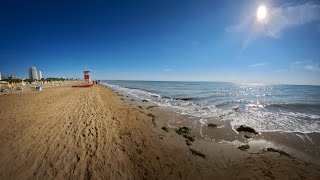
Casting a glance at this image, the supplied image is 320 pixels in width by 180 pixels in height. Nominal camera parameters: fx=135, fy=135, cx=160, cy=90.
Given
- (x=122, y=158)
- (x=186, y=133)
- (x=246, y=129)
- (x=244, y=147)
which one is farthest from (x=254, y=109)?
(x=122, y=158)

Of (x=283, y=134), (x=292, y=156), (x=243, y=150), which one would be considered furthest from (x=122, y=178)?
(x=283, y=134)

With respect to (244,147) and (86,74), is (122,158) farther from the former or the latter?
(86,74)

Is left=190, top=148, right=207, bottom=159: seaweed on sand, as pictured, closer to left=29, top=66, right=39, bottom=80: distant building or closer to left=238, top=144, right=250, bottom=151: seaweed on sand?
left=238, top=144, right=250, bottom=151: seaweed on sand

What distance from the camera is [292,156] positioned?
18.2 feet

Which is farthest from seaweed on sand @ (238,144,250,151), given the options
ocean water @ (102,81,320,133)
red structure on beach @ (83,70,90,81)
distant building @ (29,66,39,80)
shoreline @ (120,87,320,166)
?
distant building @ (29,66,39,80)

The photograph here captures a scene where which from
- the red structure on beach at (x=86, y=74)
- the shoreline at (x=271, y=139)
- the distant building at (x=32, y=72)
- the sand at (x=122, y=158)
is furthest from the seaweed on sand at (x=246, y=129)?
the distant building at (x=32, y=72)

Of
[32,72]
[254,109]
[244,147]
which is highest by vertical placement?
[32,72]

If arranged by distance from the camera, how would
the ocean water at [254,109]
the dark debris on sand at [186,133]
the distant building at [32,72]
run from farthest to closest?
1. the distant building at [32,72]
2. the ocean water at [254,109]
3. the dark debris on sand at [186,133]

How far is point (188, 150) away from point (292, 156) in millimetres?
4235

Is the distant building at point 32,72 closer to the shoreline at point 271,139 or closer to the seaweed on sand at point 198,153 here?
the shoreline at point 271,139

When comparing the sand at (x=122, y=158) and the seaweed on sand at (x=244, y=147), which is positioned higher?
the sand at (x=122, y=158)

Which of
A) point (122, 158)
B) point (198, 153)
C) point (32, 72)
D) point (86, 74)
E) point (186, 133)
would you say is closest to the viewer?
point (122, 158)

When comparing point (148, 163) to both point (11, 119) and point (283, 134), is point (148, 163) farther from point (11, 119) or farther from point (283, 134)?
point (11, 119)

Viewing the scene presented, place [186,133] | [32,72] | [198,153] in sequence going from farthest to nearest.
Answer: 1. [32,72]
2. [186,133]
3. [198,153]
